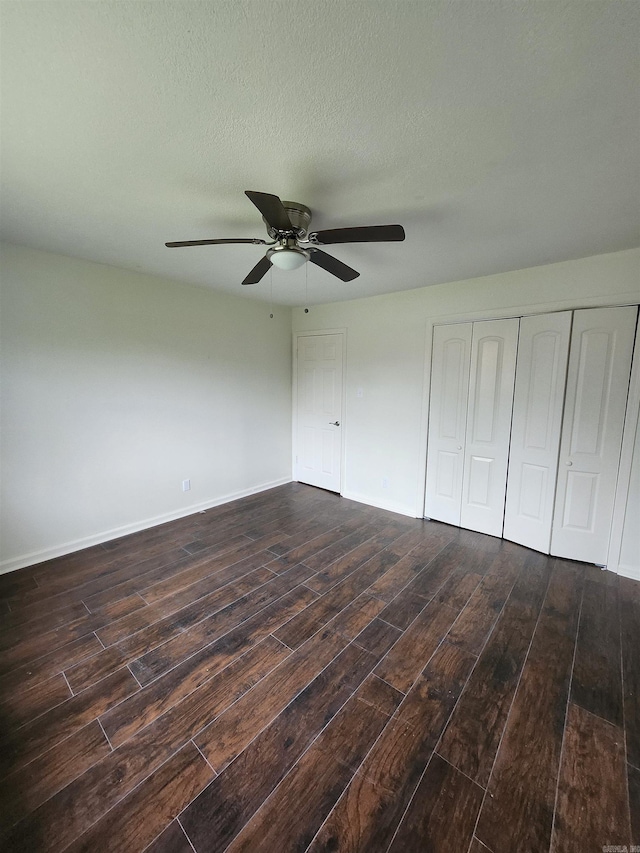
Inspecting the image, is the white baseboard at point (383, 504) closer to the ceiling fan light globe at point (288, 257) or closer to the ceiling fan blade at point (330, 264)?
the ceiling fan blade at point (330, 264)

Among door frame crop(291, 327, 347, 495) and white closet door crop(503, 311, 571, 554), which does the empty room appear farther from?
door frame crop(291, 327, 347, 495)

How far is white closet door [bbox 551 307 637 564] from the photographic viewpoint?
2580mm

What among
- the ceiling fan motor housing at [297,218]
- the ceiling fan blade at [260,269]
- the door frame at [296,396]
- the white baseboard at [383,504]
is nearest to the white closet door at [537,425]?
the white baseboard at [383,504]

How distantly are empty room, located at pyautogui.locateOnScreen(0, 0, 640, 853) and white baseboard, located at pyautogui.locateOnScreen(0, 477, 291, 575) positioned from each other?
1.0 inches

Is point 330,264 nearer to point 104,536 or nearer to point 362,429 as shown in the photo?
point 362,429

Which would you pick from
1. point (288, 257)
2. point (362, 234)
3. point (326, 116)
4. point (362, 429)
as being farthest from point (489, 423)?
point (326, 116)

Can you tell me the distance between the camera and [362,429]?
414 centimetres

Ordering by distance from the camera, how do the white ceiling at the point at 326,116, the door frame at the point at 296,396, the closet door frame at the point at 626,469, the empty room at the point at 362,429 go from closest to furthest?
the white ceiling at the point at 326,116, the empty room at the point at 362,429, the closet door frame at the point at 626,469, the door frame at the point at 296,396

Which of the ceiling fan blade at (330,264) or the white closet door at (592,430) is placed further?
the white closet door at (592,430)

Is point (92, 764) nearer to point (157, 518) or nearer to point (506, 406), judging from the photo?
point (157, 518)

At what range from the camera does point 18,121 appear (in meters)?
1.32

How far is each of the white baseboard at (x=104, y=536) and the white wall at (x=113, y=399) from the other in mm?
11

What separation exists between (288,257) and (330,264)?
32 cm

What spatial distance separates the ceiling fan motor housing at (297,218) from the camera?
1789mm
